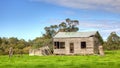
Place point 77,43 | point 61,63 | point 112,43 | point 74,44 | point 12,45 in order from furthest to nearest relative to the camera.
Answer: point 112,43
point 12,45
point 74,44
point 77,43
point 61,63

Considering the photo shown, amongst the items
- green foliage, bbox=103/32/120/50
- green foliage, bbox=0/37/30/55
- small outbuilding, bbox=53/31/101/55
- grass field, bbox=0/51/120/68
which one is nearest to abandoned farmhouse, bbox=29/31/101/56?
small outbuilding, bbox=53/31/101/55

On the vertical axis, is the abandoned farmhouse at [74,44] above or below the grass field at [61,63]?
above

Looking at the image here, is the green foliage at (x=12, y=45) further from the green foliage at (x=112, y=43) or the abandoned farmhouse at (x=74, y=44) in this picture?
the green foliage at (x=112, y=43)

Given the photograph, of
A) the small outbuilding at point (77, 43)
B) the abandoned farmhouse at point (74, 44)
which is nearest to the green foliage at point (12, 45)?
the abandoned farmhouse at point (74, 44)

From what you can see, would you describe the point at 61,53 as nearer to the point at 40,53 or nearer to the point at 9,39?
the point at 40,53

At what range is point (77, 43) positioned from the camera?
58156 millimetres

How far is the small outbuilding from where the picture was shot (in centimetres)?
5744

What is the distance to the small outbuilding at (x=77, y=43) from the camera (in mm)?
57438

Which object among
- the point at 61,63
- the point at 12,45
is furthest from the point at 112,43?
the point at 61,63

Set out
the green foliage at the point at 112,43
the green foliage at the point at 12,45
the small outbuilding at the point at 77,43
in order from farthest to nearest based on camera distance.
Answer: the green foliage at the point at 112,43 < the green foliage at the point at 12,45 < the small outbuilding at the point at 77,43

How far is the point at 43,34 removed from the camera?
3056 inches

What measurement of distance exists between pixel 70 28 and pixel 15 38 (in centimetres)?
1382

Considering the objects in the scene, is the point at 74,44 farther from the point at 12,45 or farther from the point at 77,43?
the point at 12,45

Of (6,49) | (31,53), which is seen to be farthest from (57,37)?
(6,49)
